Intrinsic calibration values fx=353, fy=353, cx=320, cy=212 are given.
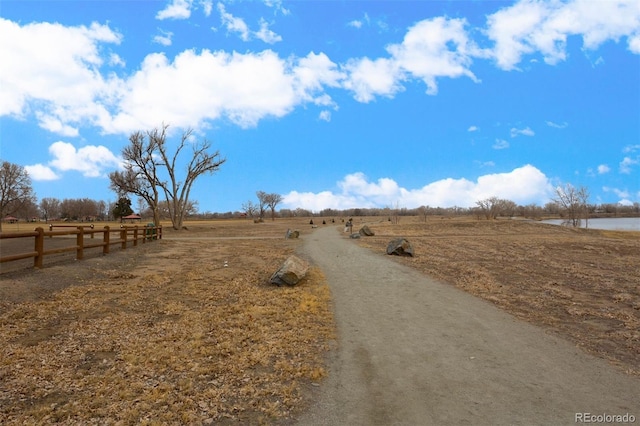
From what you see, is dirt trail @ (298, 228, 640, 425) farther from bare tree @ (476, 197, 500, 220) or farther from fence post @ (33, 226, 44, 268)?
bare tree @ (476, 197, 500, 220)

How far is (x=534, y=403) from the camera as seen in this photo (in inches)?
155

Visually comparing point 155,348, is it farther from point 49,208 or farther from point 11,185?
point 49,208

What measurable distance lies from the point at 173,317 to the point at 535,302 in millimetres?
8382

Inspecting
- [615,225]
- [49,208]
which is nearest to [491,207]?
[615,225]

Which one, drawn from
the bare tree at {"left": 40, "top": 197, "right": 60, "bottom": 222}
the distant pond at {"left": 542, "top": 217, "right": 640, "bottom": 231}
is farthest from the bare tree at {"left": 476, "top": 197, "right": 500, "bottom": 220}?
the bare tree at {"left": 40, "top": 197, "right": 60, "bottom": 222}

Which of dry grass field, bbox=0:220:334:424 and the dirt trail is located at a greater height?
dry grass field, bbox=0:220:334:424

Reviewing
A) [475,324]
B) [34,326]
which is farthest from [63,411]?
[475,324]
